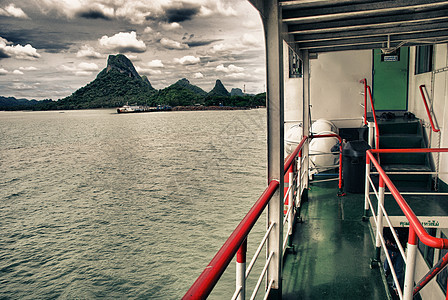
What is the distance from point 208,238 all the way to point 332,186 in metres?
8.82

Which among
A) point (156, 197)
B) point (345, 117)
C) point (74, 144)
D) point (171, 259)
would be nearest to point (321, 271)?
point (345, 117)

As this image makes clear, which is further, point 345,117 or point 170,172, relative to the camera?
point 170,172

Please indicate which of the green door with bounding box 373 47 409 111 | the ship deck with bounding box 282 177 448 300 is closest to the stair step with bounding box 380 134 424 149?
the ship deck with bounding box 282 177 448 300

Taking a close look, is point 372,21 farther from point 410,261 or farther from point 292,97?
point 292,97

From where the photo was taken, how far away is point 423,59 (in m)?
6.54

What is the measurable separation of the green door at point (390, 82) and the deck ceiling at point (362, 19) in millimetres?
2947

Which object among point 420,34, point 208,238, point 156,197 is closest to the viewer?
point 420,34

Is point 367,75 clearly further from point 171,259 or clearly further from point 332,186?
point 171,259

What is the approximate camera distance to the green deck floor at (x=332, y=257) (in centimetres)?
267

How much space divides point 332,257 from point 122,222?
53.2 feet

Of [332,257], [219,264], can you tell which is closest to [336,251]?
[332,257]

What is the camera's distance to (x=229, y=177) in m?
24.4

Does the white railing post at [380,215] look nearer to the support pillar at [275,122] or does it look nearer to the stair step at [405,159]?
the support pillar at [275,122]

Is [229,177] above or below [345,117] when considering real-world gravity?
below
